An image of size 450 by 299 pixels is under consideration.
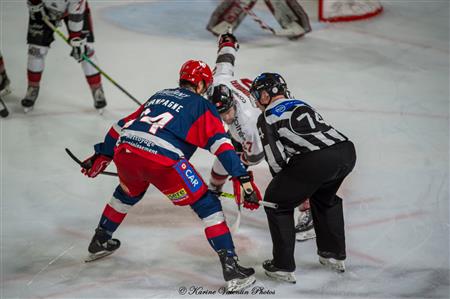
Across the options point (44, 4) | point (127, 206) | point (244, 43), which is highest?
point (44, 4)

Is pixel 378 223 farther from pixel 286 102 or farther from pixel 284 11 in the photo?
pixel 284 11

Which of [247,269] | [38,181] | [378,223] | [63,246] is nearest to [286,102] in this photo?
[247,269]

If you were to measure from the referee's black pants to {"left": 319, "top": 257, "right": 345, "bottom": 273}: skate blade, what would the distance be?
0.12 ft

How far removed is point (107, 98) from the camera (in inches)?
228

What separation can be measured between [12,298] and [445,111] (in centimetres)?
342

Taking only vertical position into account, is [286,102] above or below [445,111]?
above

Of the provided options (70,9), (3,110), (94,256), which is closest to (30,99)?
(3,110)

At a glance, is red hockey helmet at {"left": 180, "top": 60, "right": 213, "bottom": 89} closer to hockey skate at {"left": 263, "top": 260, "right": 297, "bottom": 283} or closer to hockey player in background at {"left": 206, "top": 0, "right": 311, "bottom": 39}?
hockey skate at {"left": 263, "top": 260, "right": 297, "bottom": 283}

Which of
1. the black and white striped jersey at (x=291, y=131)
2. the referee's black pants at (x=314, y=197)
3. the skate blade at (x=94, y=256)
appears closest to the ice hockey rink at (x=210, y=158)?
the skate blade at (x=94, y=256)

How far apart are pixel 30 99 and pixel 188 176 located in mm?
2601

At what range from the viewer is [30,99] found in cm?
554

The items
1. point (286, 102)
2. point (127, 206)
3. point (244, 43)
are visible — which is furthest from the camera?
point (244, 43)

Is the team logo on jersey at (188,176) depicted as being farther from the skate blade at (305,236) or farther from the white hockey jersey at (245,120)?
the skate blade at (305,236)

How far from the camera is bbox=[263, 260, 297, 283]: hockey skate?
3.54m
